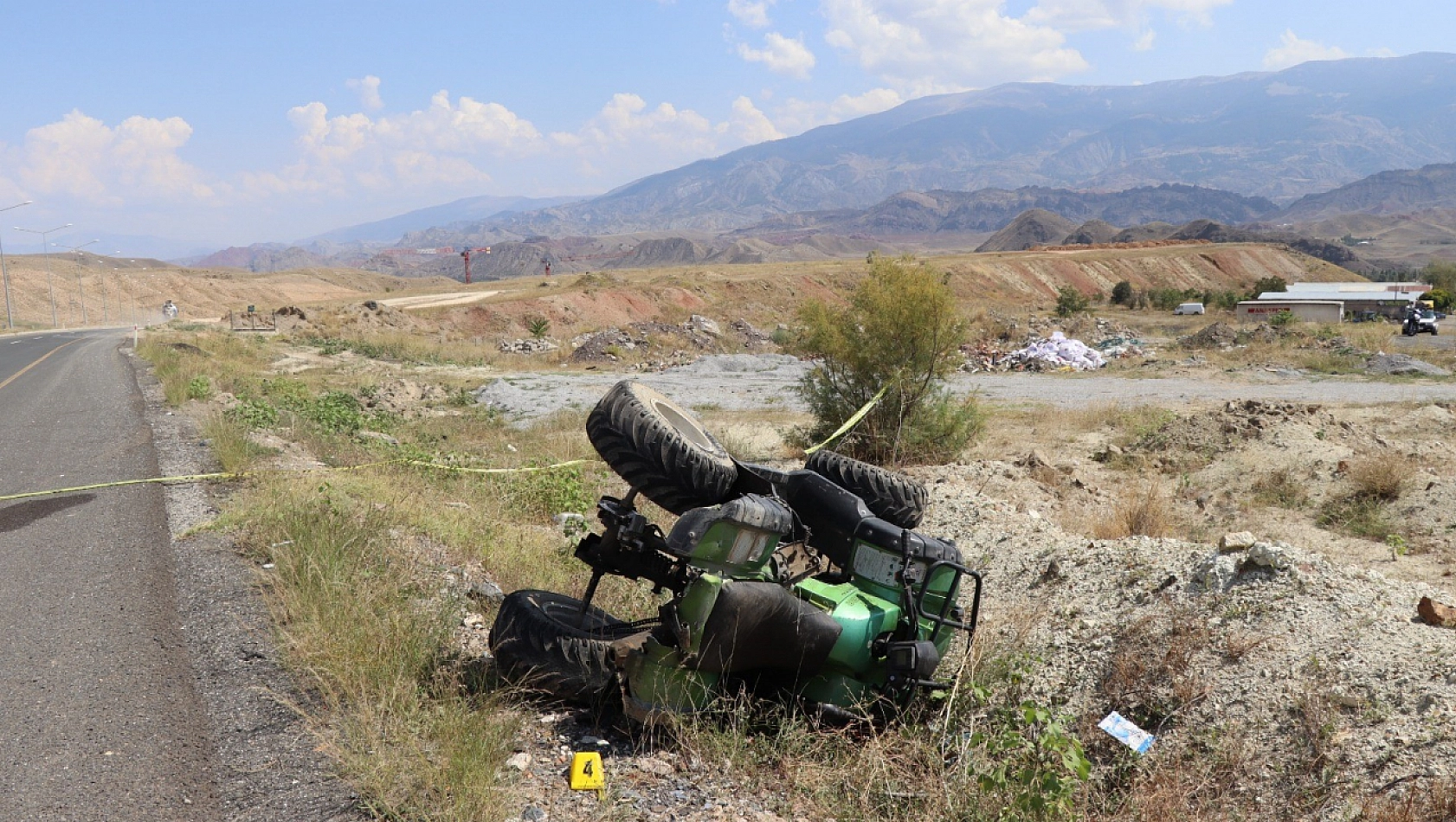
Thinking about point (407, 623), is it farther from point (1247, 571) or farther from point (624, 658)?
point (1247, 571)

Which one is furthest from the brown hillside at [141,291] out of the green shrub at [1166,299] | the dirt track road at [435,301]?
the green shrub at [1166,299]

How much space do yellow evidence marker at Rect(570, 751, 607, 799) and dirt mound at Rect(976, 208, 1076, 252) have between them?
188 meters

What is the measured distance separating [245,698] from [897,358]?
971cm

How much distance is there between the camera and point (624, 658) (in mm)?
4230

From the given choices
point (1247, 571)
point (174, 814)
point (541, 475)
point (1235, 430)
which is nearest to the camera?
point (174, 814)

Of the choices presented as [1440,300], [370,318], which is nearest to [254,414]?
[370,318]

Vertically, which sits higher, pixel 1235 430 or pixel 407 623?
pixel 407 623

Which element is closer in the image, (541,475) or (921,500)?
(921,500)

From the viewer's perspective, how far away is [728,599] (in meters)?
3.93

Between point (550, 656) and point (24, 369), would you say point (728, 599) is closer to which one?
point (550, 656)

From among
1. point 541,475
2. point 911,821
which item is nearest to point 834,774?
point 911,821

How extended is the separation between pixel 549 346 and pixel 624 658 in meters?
34.4

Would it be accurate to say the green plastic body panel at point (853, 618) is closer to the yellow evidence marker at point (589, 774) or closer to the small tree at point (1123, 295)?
the yellow evidence marker at point (589, 774)

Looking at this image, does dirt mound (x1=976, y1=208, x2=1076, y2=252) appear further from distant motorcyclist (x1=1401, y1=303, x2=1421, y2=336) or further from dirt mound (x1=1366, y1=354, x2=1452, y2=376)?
dirt mound (x1=1366, y1=354, x2=1452, y2=376)
